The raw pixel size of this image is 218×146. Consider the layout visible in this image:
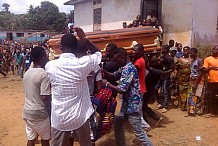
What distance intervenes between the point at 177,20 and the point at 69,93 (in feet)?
24.3

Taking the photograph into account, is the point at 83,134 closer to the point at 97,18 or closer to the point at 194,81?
the point at 194,81

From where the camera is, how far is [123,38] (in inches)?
192

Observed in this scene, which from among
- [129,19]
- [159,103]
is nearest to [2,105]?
[159,103]

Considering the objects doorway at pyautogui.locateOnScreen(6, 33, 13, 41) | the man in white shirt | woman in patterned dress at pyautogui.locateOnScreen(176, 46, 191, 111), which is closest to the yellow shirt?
woman in patterned dress at pyautogui.locateOnScreen(176, 46, 191, 111)

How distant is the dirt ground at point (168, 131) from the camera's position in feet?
15.9

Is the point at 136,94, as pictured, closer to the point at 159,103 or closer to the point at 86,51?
the point at 86,51

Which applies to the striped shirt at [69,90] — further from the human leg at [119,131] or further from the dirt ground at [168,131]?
the dirt ground at [168,131]

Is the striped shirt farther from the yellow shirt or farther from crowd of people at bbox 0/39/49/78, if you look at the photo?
crowd of people at bbox 0/39/49/78

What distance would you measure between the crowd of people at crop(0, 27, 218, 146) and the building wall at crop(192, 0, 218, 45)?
276 cm

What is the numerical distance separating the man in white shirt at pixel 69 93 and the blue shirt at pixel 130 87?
33.7 inches

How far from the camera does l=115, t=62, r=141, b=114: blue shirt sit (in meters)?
3.62

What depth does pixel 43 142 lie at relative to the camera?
3.51m

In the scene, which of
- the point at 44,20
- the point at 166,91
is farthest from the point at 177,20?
the point at 44,20

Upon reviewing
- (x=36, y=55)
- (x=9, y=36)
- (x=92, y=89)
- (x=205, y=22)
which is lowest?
(x=92, y=89)
